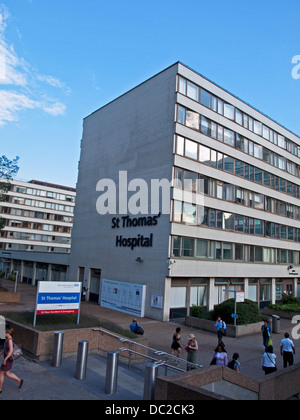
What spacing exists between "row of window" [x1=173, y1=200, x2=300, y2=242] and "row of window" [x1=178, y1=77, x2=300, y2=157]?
9.52 meters

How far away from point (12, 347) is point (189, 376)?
4.40 metres

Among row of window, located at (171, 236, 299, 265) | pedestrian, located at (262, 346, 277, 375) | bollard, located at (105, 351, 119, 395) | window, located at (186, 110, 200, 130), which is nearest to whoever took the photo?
bollard, located at (105, 351, 119, 395)

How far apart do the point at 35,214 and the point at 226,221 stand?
187ft

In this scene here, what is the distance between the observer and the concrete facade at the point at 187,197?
86.0 ft

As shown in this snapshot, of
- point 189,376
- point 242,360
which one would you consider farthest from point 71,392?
point 242,360

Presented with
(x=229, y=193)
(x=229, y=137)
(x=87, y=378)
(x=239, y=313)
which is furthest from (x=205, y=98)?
(x=87, y=378)

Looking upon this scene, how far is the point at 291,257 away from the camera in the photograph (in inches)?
1633

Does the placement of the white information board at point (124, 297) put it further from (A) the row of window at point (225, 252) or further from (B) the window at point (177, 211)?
(B) the window at point (177, 211)

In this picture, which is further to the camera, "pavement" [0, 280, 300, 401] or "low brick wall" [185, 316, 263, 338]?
"low brick wall" [185, 316, 263, 338]

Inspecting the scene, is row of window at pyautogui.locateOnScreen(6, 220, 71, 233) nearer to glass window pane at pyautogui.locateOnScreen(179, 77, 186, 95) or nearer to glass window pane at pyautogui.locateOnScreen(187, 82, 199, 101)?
glass window pane at pyautogui.locateOnScreen(187, 82, 199, 101)

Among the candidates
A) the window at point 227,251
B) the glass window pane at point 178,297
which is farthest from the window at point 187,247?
the window at point 227,251

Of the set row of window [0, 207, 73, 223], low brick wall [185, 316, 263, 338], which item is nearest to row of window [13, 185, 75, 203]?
row of window [0, 207, 73, 223]

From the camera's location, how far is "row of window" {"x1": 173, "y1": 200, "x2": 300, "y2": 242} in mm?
26375
